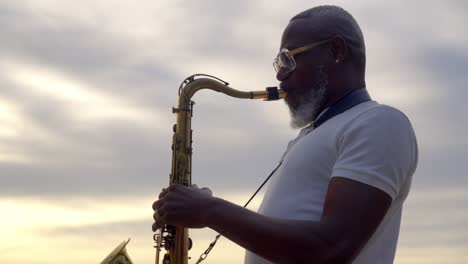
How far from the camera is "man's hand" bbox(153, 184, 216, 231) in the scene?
4.24 meters

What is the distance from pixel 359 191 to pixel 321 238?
0.34 meters

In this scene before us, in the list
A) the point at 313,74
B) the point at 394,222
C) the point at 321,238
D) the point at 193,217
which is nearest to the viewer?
the point at 321,238

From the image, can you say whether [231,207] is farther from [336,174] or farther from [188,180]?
[188,180]

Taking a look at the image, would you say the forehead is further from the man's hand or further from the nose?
the man's hand

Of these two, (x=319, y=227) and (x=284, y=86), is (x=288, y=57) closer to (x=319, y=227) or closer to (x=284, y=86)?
(x=284, y=86)

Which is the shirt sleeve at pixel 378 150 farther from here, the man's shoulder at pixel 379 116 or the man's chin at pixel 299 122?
the man's chin at pixel 299 122

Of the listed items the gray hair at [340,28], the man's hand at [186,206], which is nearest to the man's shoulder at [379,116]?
the gray hair at [340,28]

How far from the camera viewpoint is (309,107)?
5.07m

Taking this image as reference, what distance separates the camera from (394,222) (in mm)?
4566

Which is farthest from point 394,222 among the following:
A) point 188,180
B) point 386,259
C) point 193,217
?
point 188,180

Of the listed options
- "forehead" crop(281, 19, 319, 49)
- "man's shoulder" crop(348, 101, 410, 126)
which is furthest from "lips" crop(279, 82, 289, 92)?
"man's shoulder" crop(348, 101, 410, 126)

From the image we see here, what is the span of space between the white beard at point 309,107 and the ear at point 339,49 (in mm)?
219

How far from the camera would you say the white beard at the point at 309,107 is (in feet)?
16.4

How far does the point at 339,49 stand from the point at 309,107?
0.46 metres
